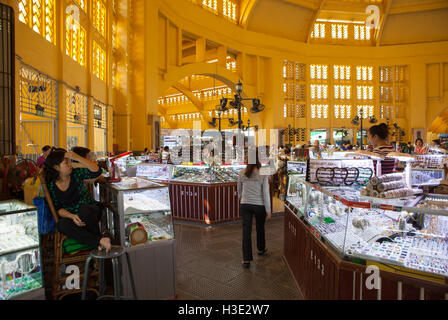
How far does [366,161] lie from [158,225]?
244 centimetres

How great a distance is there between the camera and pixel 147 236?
3.07m

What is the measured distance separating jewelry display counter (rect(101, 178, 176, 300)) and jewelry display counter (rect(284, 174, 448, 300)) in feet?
4.68

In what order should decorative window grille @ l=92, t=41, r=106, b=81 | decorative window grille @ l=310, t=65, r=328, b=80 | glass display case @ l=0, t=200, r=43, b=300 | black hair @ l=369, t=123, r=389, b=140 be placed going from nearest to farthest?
glass display case @ l=0, t=200, r=43, b=300, black hair @ l=369, t=123, r=389, b=140, decorative window grille @ l=92, t=41, r=106, b=81, decorative window grille @ l=310, t=65, r=328, b=80

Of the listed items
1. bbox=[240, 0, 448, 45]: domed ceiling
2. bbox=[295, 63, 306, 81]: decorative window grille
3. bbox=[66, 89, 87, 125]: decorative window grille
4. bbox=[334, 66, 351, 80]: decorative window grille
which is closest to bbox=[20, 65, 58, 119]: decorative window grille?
bbox=[66, 89, 87, 125]: decorative window grille

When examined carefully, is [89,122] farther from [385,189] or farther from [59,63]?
[385,189]

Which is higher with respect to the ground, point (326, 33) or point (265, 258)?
point (326, 33)

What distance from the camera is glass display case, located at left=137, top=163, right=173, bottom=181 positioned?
6.68m

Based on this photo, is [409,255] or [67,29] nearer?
[409,255]

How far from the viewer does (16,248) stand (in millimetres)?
2199

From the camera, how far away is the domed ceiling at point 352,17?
20609 millimetres

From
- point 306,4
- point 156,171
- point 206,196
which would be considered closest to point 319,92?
point 306,4

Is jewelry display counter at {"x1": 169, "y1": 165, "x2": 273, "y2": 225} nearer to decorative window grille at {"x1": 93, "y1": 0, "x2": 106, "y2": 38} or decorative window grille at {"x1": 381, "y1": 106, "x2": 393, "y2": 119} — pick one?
decorative window grille at {"x1": 93, "y1": 0, "x2": 106, "y2": 38}
